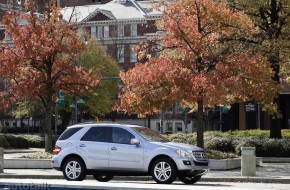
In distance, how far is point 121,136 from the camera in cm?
2144

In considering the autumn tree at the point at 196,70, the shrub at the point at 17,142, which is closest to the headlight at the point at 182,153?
the autumn tree at the point at 196,70

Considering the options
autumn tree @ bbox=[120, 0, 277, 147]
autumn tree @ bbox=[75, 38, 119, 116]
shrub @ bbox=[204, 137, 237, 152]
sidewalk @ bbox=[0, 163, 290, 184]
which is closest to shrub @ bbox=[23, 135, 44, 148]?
autumn tree @ bbox=[75, 38, 119, 116]

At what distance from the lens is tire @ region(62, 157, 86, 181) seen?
70.4 ft

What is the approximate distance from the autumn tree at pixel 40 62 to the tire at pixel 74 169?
10.7 m

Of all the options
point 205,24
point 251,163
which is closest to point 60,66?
point 205,24

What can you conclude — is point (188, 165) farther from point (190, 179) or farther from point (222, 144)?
point (222, 144)

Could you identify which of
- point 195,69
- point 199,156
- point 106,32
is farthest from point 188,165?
point 106,32

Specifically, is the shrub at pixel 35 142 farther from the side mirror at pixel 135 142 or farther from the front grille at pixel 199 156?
the front grille at pixel 199 156

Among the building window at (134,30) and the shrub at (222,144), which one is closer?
Result: the shrub at (222,144)

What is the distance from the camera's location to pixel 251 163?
24375mm

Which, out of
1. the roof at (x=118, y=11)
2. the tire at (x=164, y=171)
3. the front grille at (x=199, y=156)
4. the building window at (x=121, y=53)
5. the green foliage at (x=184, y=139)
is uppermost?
the roof at (x=118, y=11)

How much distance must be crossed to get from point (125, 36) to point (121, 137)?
6928 cm

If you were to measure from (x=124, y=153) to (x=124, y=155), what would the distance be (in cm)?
6

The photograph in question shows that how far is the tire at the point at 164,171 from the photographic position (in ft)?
67.1
